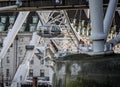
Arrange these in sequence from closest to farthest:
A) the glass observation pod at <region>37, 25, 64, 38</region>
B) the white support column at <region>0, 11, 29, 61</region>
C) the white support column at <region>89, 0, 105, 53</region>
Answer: the white support column at <region>89, 0, 105, 53</region> → the white support column at <region>0, 11, 29, 61</region> → the glass observation pod at <region>37, 25, 64, 38</region>

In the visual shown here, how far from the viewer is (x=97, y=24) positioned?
12203mm

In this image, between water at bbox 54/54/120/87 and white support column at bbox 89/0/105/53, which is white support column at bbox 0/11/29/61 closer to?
white support column at bbox 89/0/105/53

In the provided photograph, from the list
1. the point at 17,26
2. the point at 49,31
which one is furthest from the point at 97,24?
the point at 49,31

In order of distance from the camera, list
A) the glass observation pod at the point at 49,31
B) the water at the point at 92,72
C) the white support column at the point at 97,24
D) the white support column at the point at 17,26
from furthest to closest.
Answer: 1. the glass observation pod at the point at 49,31
2. the white support column at the point at 17,26
3. the white support column at the point at 97,24
4. the water at the point at 92,72

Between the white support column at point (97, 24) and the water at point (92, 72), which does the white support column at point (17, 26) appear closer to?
the white support column at point (97, 24)

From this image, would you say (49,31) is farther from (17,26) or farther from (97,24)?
(97,24)

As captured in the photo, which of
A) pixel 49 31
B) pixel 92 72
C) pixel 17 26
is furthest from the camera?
pixel 49 31

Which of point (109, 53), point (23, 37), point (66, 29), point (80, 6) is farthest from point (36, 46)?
point (109, 53)

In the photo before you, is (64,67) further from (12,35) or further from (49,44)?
(49,44)

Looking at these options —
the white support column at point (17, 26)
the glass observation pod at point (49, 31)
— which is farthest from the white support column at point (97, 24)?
the glass observation pod at point (49, 31)

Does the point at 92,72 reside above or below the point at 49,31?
below

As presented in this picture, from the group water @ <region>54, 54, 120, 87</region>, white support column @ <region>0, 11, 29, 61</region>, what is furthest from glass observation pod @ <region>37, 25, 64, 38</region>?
water @ <region>54, 54, 120, 87</region>

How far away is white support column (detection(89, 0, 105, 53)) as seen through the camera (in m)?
11.8

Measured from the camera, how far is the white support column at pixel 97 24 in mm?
11836
